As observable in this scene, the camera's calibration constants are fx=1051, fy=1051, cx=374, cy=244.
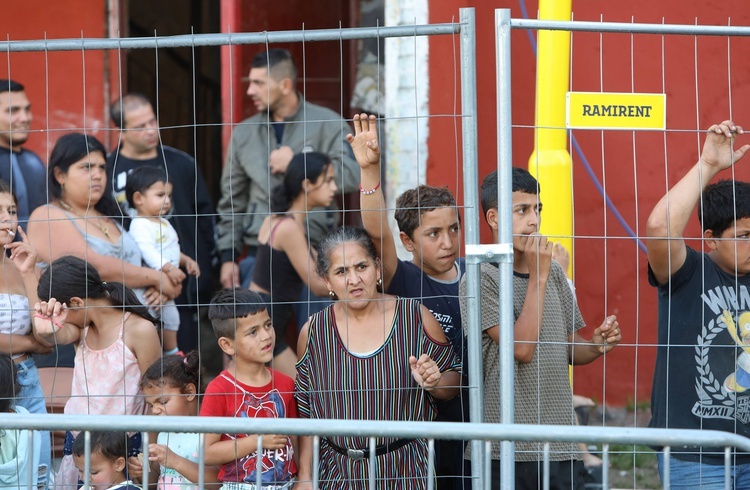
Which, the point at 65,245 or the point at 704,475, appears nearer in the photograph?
the point at 704,475

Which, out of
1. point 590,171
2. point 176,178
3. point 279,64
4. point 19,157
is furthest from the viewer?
point 279,64

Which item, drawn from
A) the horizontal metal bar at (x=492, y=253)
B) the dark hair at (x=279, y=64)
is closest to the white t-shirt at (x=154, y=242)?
the dark hair at (x=279, y=64)

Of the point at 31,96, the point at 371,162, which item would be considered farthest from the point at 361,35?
the point at 31,96

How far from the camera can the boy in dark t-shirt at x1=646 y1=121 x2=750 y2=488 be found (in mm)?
3791

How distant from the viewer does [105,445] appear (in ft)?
13.3

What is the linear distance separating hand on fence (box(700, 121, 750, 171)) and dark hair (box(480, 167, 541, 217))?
24.3 inches

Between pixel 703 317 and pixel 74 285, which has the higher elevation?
pixel 74 285

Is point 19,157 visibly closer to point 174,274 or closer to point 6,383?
point 174,274

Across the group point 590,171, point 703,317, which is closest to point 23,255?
point 703,317

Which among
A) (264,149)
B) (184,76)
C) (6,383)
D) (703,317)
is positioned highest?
(184,76)

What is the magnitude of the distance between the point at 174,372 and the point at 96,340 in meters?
0.38

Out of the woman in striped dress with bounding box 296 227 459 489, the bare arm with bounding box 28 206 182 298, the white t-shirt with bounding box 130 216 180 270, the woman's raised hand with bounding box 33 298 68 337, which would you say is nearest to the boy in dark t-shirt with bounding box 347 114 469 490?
the woman in striped dress with bounding box 296 227 459 489

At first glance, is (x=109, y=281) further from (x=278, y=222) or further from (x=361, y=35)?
(x=361, y=35)

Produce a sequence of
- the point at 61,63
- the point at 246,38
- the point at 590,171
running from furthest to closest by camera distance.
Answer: the point at 61,63, the point at 590,171, the point at 246,38
